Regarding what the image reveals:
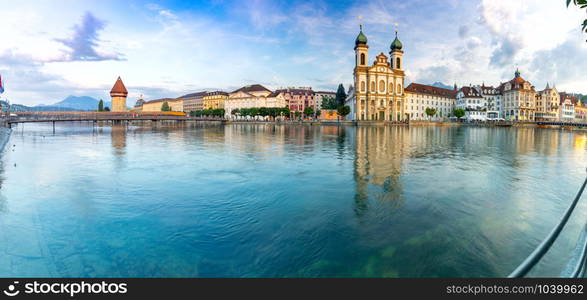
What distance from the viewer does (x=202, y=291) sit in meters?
5.49

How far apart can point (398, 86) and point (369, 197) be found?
290 feet

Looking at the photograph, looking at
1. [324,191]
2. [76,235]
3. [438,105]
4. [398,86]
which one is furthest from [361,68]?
[76,235]

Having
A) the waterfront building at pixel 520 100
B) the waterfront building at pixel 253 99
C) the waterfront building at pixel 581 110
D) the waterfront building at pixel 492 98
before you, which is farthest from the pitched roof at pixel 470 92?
the waterfront building at pixel 253 99

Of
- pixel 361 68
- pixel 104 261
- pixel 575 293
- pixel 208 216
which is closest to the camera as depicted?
pixel 575 293

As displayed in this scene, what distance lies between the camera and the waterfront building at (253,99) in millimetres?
126556

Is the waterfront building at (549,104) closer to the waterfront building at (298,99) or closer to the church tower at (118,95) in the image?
the waterfront building at (298,99)

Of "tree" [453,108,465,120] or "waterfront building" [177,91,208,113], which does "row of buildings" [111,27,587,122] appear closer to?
"tree" [453,108,465,120]

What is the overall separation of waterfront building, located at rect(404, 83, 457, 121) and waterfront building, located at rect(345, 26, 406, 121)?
10.2 meters

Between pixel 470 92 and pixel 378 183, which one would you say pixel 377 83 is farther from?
pixel 378 183

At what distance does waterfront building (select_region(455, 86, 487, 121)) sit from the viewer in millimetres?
98894

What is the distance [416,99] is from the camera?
102 m

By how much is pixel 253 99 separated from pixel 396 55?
62714mm

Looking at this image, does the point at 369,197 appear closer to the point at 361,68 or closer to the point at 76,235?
the point at 76,235

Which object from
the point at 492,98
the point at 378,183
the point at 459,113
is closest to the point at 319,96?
the point at 459,113
